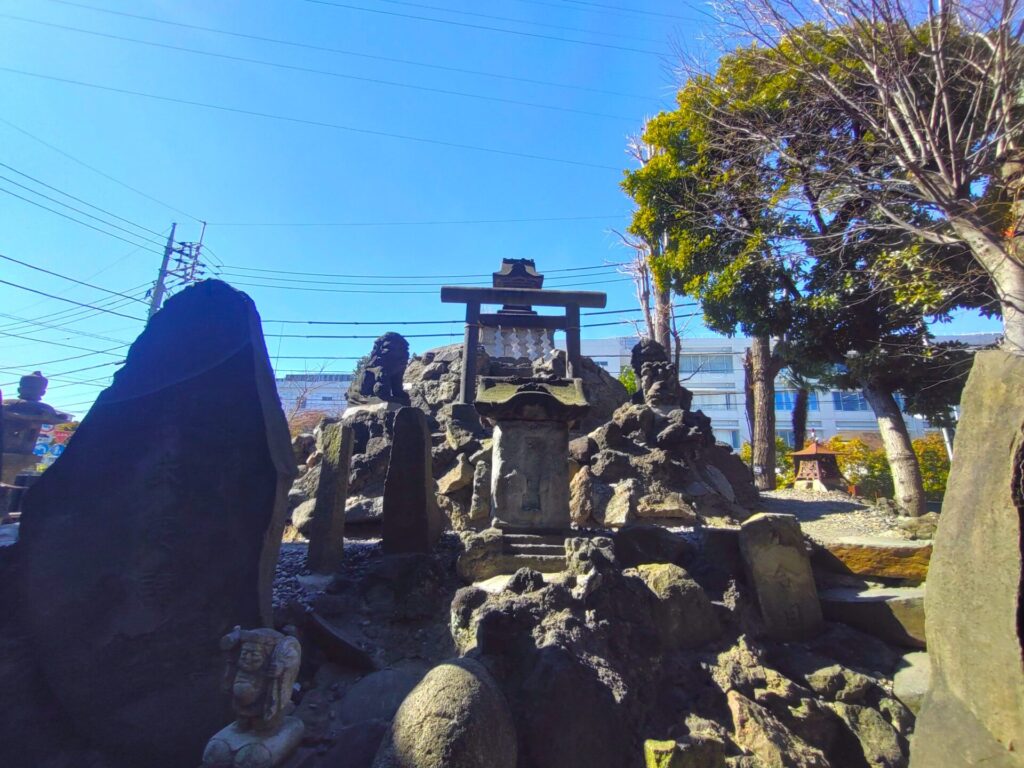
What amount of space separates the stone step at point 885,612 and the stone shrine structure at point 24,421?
19801 millimetres

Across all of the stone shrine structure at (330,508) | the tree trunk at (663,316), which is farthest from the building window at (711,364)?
the stone shrine structure at (330,508)

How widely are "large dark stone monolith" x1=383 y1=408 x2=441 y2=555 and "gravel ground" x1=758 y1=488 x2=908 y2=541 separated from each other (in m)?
4.84

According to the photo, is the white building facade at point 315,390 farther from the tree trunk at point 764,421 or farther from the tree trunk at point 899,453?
the tree trunk at point 899,453

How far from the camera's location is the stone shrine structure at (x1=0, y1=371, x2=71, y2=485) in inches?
→ 600

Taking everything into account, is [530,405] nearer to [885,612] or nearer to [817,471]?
[885,612]

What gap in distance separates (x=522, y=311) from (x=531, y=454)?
824cm

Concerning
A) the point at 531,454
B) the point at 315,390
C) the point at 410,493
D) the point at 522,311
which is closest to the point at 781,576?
the point at 531,454

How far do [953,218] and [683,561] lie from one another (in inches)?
180

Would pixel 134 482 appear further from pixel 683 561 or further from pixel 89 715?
pixel 683 561

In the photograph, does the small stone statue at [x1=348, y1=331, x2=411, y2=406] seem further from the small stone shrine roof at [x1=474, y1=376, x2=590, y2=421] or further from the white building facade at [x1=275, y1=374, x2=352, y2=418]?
the white building facade at [x1=275, y1=374, x2=352, y2=418]

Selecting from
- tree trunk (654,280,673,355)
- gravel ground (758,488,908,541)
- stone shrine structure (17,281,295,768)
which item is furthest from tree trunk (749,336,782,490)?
stone shrine structure (17,281,295,768)

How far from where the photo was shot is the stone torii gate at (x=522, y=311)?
13609mm

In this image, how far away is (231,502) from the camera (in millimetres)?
3271

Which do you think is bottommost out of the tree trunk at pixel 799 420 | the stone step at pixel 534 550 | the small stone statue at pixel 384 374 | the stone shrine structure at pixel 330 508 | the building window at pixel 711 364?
the stone step at pixel 534 550
